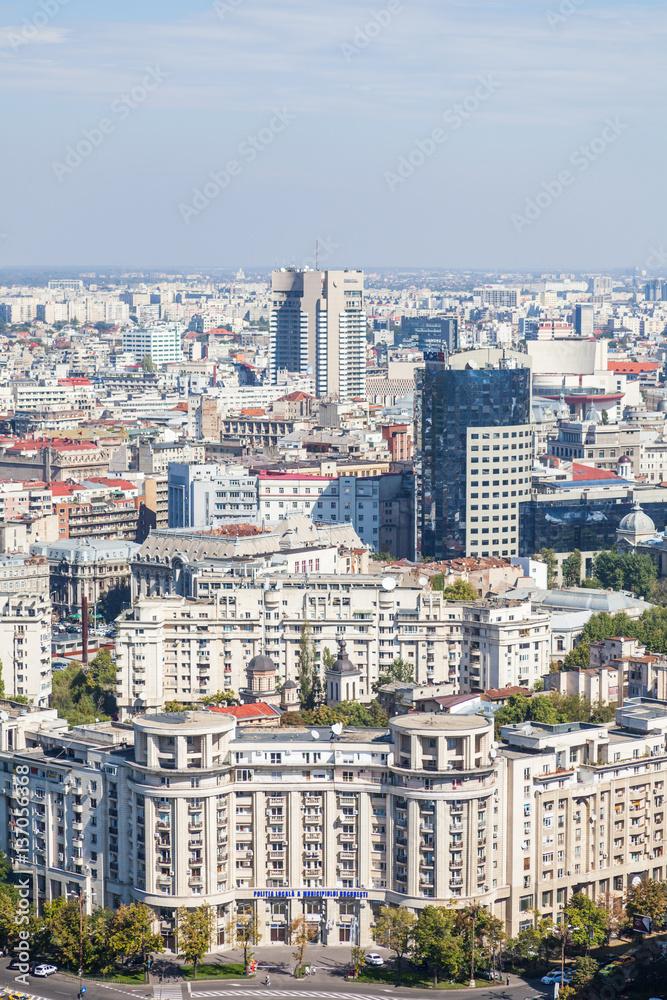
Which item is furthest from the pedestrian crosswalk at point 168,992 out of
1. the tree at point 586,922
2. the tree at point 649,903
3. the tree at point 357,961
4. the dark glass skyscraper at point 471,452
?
the dark glass skyscraper at point 471,452

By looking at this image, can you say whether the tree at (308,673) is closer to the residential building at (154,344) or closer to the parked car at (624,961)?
the parked car at (624,961)

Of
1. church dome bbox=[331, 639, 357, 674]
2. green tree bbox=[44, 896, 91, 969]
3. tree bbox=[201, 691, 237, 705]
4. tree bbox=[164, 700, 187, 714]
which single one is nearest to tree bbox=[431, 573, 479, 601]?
church dome bbox=[331, 639, 357, 674]

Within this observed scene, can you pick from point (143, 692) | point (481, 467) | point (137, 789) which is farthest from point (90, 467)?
point (137, 789)

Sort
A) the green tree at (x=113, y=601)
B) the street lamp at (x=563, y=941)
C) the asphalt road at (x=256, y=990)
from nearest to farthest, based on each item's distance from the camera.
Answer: the asphalt road at (x=256, y=990) < the street lamp at (x=563, y=941) < the green tree at (x=113, y=601)

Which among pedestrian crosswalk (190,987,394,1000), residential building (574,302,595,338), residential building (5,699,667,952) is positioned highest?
residential building (574,302,595,338)

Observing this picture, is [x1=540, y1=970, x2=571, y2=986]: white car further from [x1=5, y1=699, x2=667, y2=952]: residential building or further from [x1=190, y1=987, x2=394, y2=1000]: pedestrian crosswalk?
[x1=190, y1=987, x2=394, y2=1000]: pedestrian crosswalk

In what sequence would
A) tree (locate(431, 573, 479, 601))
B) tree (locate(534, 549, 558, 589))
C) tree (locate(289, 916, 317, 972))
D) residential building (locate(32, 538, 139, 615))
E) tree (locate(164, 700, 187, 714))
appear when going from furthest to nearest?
1. tree (locate(534, 549, 558, 589))
2. residential building (locate(32, 538, 139, 615))
3. tree (locate(431, 573, 479, 601))
4. tree (locate(164, 700, 187, 714))
5. tree (locate(289, 916, 317, 972))

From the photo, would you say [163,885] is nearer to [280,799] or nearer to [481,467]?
[280,799]
